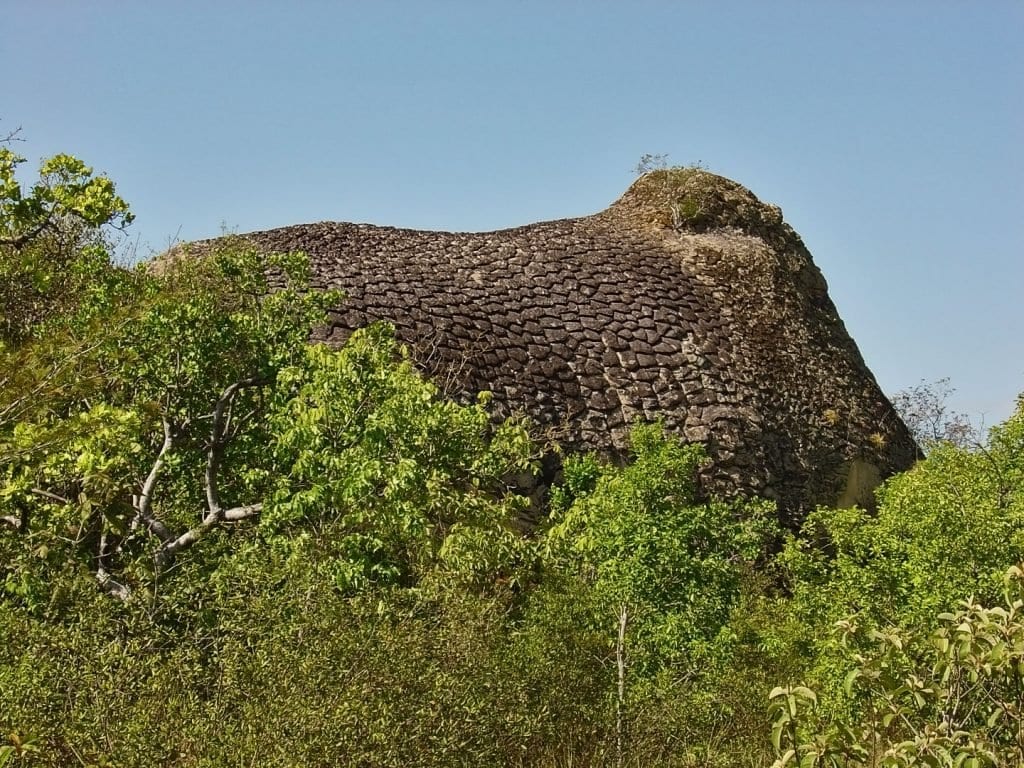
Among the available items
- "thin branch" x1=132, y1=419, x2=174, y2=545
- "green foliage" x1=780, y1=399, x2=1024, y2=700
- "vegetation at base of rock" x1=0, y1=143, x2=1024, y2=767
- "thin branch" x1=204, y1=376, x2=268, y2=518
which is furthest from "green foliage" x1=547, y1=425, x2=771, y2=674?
"thin branch" x1=132, y1=419, x2=174, y2=545

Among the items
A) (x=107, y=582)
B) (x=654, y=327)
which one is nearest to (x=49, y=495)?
(x=107, y=582)

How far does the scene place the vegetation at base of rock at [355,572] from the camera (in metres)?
7.59

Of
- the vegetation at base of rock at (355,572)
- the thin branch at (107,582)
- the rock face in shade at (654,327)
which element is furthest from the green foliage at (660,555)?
the rock face in shade at (654,327)

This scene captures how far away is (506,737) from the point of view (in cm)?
894

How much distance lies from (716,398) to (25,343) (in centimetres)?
1208

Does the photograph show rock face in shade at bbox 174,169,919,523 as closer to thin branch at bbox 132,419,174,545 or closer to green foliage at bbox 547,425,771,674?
green foliage at bbox 547,425,771,674

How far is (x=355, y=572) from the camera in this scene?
30.4 feet

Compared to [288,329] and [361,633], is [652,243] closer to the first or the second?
[288,329]

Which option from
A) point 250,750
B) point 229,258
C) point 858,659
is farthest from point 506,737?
point 229,258

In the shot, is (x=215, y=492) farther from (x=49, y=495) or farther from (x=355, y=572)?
(x=355, y=572)

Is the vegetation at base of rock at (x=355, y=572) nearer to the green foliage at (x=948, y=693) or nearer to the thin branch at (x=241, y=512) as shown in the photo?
the thin branch at (x=241, y=512)

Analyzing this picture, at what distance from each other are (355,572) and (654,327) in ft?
44.3

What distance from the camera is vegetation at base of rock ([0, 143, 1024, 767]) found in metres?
7.59

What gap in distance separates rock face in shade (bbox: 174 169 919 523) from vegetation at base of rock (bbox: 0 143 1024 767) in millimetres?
6383
